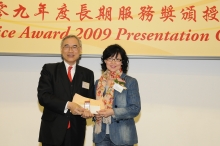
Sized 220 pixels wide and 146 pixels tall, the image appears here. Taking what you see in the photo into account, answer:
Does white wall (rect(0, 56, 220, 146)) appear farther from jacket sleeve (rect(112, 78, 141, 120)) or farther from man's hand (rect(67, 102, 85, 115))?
man's hand (rect(67, 102, 85, 115))

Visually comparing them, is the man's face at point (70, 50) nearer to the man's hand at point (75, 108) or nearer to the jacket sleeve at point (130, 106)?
the man's hand at point (75, 108)

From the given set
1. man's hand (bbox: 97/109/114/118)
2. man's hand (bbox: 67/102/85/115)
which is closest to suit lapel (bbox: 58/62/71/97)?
man's hand (bbox: 67/102/85/115)

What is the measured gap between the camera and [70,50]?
2494 millimetres

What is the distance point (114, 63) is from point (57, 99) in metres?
0.56

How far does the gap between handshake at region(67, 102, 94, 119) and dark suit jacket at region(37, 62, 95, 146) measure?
0.06 meters

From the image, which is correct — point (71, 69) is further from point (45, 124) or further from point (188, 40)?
point (188, 40)

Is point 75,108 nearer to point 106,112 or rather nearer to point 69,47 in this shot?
point 106,112

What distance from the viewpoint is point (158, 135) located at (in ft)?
11.1

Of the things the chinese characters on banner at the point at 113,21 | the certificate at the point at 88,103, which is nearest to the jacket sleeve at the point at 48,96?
the certificate at the point at 88,103

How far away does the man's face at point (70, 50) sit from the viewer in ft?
8.20

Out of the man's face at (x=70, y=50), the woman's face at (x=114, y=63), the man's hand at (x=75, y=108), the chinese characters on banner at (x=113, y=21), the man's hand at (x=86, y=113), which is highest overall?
the chinese characters on banner at (x=113, y=21)

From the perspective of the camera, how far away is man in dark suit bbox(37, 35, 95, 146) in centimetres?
232

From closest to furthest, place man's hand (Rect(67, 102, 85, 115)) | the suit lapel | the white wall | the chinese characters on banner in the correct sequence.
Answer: man's hand (Rect(67, 102, 85, 115))
the suit lapel
the chinese characters on banner
the white wall

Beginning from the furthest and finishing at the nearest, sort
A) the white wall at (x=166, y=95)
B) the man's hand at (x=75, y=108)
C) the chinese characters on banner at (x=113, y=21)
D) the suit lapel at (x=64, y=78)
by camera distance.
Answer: the white wall at (x=166, y=95) < the chinese characters on banner at (x=113, y=21) < the suit lapel at (x=64, y=78) < the man's hand at (x=75, y=108)
